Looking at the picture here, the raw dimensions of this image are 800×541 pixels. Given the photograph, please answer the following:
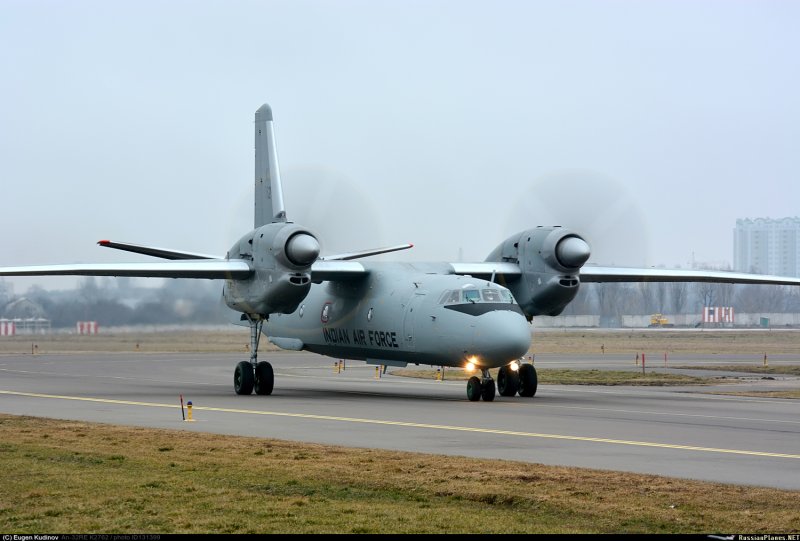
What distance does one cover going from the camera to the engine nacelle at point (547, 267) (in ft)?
96.8

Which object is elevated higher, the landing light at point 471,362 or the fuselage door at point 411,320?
the fuselage door at point 411,320

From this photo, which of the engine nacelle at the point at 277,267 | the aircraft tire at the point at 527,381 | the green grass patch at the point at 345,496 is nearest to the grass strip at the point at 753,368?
the aircraft tire at the point at 527,381

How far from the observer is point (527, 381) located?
28594 mm

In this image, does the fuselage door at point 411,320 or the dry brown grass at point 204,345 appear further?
the dry brown grass at point 204,345

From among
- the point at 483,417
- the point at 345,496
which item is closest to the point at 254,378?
the point at 483,417

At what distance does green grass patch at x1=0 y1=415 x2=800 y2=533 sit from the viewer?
10562 millimetres

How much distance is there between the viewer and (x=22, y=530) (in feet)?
33.8

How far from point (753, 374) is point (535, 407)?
1926 centimetres

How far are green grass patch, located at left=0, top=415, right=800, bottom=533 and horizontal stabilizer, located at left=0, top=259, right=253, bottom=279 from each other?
12562 millimetres

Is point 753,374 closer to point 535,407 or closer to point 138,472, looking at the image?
point 535,407

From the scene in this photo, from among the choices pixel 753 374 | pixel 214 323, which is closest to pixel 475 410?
pixel 753 374

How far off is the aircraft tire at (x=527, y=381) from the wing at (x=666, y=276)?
420 cm

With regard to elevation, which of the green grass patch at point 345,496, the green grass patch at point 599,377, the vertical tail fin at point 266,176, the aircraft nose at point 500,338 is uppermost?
the vertical tail fin at point 266,176

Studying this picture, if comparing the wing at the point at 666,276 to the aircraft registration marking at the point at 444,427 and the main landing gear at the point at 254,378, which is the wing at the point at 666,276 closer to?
the main landing gear at the point at 254,378
